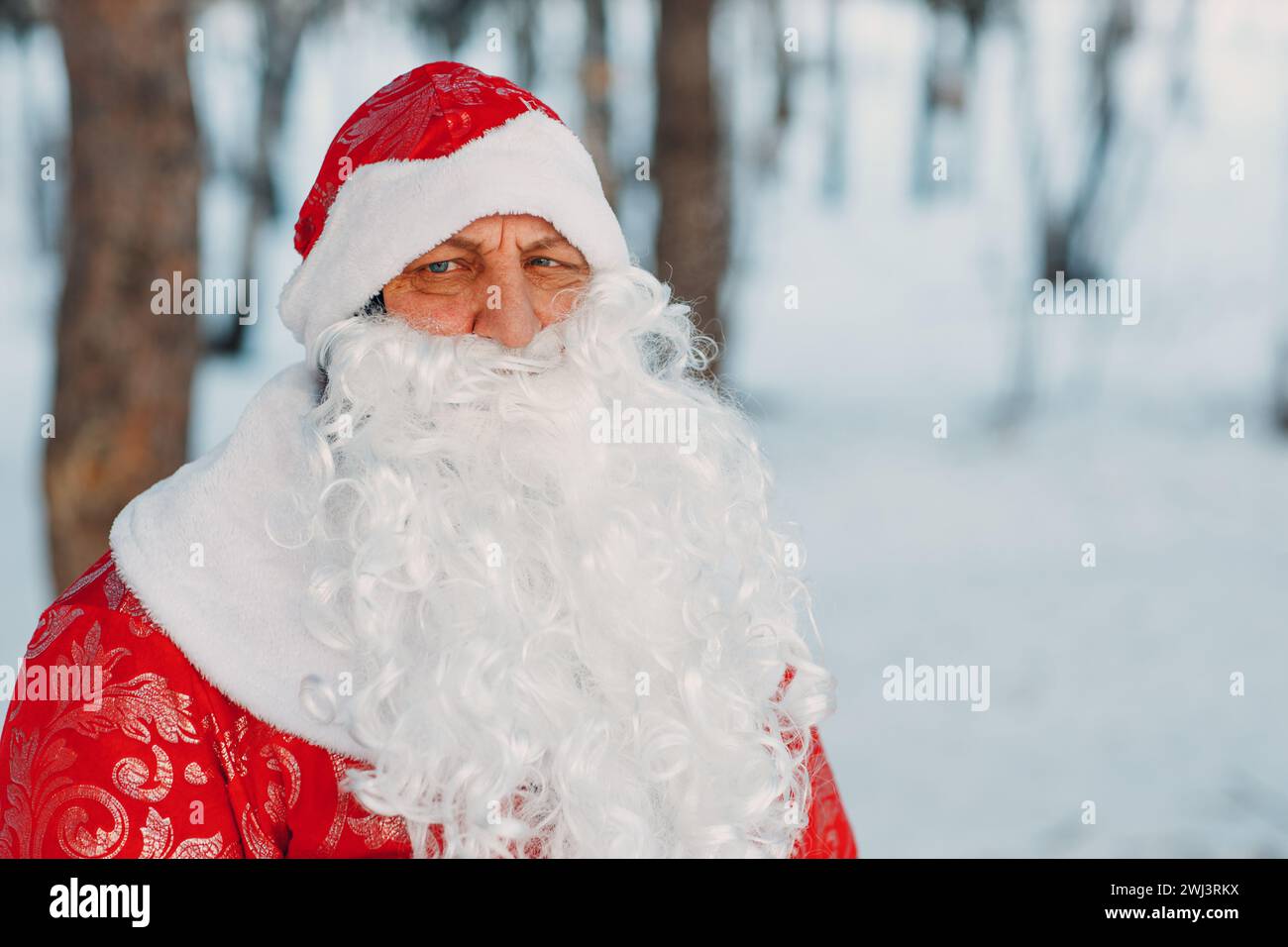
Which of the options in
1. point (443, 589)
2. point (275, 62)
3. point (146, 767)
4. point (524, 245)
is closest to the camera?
point (146, 767)

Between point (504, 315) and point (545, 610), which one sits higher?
point (504, 315)

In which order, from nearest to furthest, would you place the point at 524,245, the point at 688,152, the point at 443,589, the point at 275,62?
the point at 443,589 < the point at 524,245 < the point at 688,152 < the point at 275,62

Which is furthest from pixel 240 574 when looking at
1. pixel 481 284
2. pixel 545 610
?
pixel 481 284

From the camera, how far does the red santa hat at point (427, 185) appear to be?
2047 millimetres

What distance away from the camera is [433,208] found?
2.04 m

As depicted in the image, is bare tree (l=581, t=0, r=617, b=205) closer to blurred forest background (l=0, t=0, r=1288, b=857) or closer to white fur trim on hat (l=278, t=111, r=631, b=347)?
blurred forest background (l=0, t=0, r=1288, b=857)

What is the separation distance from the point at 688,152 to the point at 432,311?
614 cm

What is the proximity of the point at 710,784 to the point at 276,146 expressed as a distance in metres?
20.8

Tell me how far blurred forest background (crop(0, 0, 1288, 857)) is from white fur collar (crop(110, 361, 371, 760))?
901 mm

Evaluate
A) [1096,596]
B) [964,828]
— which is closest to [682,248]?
[1096,596]

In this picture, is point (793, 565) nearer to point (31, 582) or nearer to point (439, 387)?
point (439, 387)

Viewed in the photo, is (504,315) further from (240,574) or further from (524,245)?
(240,574)

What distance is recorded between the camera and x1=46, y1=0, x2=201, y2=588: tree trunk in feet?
14.0

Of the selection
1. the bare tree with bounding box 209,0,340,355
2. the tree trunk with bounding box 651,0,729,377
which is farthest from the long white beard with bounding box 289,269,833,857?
the bare tree with bounding box 209,0,340,355
